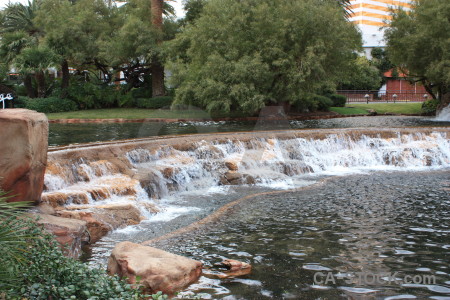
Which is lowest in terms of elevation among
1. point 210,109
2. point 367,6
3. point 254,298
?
point 254,298

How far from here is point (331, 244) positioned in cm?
775

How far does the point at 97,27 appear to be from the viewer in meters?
32.9

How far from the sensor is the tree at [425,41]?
87.7 feet

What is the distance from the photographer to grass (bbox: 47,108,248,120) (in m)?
27.8

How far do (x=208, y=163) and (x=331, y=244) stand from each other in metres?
6.99

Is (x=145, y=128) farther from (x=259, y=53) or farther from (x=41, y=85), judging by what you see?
(x=41, y=85)

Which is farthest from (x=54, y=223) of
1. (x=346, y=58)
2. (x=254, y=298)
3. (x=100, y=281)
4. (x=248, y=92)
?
(x=346, y=58)

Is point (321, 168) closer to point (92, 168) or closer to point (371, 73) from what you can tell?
point (92, 168)

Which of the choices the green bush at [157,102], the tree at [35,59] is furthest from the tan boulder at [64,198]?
the green bush at [157,102]

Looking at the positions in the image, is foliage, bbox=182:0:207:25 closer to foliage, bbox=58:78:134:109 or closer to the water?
foliage, bbox=58:78:134:109

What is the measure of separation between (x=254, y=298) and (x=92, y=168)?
7.34 metres

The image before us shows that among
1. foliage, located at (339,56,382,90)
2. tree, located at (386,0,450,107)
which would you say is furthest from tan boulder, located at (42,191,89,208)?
foliage, located at (339,56,382,90)

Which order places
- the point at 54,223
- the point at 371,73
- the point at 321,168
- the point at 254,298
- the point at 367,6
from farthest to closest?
1. the point at 367,6
2. the point at 371,73
3. the point at 321,168
4. the point at 54,223
5. the point at 254,298

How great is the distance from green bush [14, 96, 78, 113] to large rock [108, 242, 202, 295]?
2655cm
